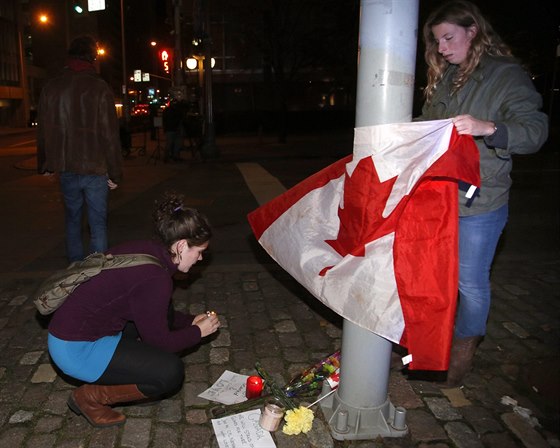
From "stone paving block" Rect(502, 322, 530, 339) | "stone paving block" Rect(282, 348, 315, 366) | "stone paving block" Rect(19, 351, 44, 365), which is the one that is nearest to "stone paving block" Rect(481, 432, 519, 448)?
"stone paving block" Rect(282, 348, 315, 366)

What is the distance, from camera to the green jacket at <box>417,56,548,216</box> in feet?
7.65

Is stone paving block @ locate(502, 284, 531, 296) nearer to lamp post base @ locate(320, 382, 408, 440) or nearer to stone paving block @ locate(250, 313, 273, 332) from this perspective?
stone paving block @ locate(250, 313, 273, 332)

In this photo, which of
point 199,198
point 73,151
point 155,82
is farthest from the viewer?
point 155,82

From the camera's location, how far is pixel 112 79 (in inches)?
2881

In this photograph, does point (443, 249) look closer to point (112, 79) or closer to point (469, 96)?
point (469, 96)

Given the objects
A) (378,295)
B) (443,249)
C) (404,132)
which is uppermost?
(404,132)

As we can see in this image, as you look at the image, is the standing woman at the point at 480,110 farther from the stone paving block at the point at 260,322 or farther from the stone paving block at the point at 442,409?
the stone paving block at the point at 260,322

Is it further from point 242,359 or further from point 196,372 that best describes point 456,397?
point 196,372

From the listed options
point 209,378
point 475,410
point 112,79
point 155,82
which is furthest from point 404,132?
point 155,82

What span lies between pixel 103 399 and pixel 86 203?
2203 mm

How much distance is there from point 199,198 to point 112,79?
7059 cm

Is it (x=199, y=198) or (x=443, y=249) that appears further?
(x=199, y=198)

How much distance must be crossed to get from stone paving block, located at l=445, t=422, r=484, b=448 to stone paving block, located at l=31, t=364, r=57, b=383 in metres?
2.26

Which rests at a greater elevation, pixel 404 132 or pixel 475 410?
pixel 404 132
